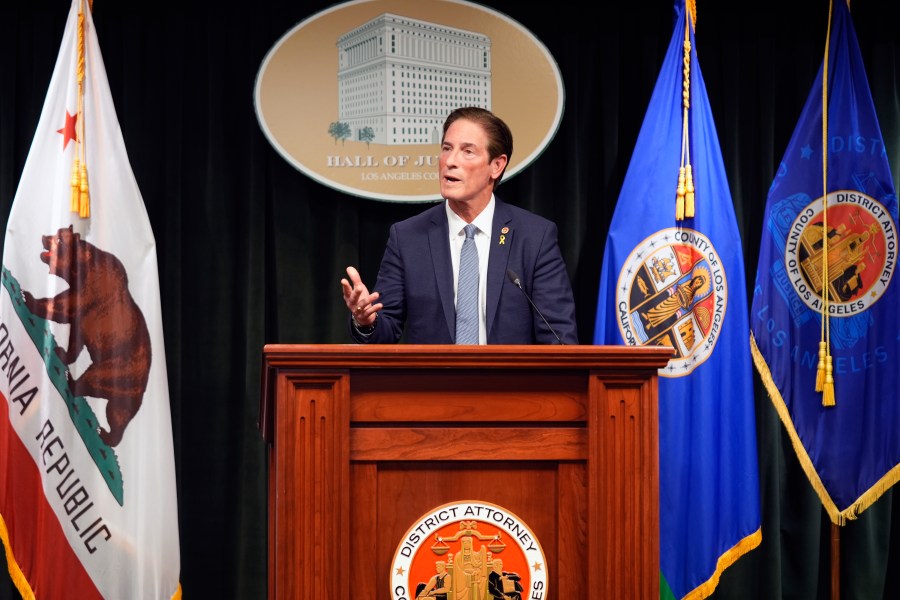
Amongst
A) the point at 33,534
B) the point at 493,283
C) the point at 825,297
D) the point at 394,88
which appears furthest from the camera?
the point at 394,88

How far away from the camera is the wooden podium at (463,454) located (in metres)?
1.75

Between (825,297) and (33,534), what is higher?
(825,297)

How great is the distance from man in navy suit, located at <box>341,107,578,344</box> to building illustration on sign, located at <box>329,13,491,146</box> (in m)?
0.92

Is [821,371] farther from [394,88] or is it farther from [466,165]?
[394,88]

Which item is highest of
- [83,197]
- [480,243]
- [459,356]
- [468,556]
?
[83,197]

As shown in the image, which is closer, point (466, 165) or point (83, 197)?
point (466, 165)

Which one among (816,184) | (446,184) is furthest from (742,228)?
(446,184)

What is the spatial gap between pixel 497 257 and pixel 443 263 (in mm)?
146

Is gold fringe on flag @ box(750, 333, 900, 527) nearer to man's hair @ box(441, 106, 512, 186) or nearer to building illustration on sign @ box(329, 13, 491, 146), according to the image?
man's hair @ box(441, 106, 512, 186)

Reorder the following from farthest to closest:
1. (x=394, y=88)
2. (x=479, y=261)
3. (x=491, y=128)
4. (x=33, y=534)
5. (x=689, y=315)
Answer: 1. (x=394, y=88)
2. (x=689, y=315)
3. (x=33, y=534)
4. (x=491, y=128)
5. (x=479, y=261)

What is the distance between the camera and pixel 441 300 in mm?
2732

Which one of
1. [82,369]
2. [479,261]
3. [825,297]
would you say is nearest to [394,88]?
[479,261]

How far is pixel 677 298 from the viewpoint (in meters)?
3.59

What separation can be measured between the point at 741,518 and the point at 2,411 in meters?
2.46
